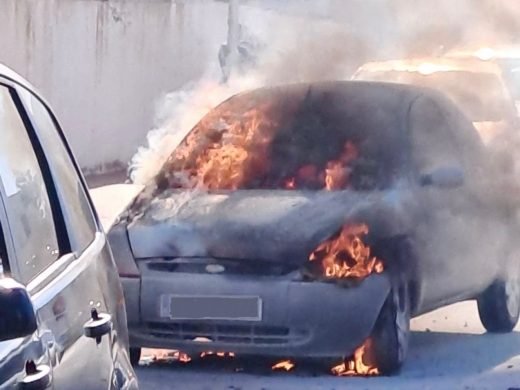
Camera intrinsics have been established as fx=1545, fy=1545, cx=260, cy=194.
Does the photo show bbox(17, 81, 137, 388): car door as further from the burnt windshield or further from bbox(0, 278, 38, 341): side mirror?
the burnt windshield

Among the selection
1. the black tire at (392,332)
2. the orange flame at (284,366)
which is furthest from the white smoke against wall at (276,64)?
the black tire at (392,332)

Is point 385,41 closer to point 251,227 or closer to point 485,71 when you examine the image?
point 485,71

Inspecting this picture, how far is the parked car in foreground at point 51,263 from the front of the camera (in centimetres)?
333

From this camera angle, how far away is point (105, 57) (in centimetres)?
2047

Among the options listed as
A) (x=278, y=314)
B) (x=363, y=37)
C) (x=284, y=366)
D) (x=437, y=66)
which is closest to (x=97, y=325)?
(x=278, y=314)

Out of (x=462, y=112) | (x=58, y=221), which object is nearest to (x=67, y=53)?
(x=462, y=112)

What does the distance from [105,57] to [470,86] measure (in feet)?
23.0

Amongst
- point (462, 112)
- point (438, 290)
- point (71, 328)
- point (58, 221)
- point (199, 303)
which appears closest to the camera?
point (71, 328)

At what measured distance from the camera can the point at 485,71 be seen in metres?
15.1

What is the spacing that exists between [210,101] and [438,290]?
4.00 m

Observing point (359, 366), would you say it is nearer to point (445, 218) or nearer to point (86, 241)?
point (445, 218)

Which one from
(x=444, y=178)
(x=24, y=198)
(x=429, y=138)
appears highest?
(x=24, y=198)

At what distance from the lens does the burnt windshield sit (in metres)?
8.63

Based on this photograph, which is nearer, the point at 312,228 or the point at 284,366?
the point at 312,228
